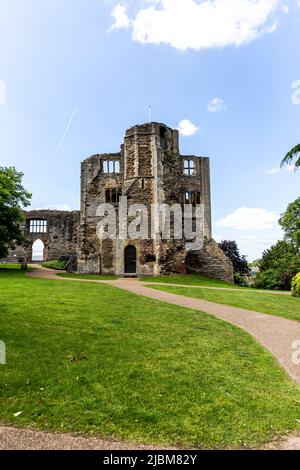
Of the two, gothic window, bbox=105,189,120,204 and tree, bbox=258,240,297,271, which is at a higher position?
gothic window, bbox=105,189,120,204

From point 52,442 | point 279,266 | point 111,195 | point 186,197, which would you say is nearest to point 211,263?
point 279,266

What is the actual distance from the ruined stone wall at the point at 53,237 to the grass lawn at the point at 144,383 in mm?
35329

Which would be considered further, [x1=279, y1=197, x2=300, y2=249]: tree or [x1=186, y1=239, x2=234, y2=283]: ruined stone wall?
[x1=279, y1=197, x2=300, y2=249]: tree

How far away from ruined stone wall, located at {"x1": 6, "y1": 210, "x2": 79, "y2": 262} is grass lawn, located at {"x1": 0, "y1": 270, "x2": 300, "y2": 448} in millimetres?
35329

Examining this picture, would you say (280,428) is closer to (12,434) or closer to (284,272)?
(12,434)

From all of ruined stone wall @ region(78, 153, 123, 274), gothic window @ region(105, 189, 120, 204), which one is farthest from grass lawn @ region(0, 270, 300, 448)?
gothic window @ region(105, 189, 120, 204)

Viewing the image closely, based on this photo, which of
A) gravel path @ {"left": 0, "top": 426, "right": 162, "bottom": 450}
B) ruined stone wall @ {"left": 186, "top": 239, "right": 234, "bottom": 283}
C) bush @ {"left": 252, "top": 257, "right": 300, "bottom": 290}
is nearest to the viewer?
gravel path @ {"left": 0, "top": 426, "right": 162, "bottom": 450}

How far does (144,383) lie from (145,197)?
23.9 meters

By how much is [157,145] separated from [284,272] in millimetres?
15173

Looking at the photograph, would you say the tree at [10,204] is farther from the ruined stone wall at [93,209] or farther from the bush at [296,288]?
the bush at [296,288]

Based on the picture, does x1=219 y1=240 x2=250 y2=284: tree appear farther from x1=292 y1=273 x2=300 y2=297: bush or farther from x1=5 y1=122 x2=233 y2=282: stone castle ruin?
x1=292 y1=273 x2=300 y2=297: bush

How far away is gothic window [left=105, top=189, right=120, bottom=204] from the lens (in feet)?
102
